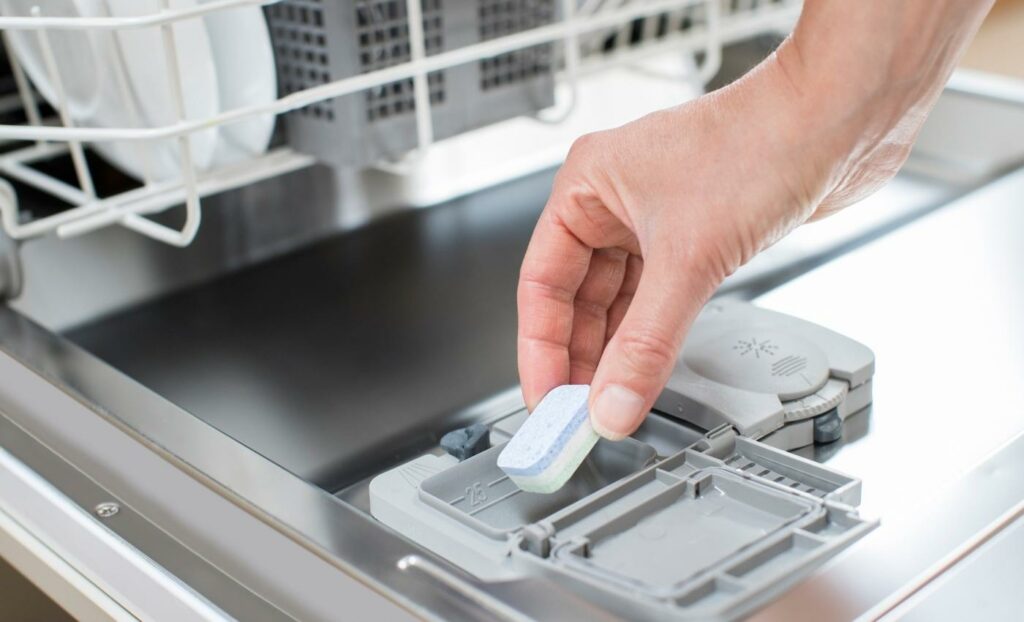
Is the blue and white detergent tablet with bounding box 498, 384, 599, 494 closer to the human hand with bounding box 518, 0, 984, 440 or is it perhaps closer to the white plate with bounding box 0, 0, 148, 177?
the human hand with bounding box 518, 0, 984, 440

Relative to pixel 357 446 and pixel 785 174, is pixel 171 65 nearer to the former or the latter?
pixel 357 446

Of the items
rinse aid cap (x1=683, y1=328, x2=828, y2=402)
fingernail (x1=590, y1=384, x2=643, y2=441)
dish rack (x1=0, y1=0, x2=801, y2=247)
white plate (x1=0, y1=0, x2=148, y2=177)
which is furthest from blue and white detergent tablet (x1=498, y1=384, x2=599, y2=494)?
white plate (x1=0, y1=0, x2=148, y2=177)

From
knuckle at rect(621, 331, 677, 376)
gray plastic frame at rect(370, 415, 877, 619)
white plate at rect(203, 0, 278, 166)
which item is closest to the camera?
gray plastic frame at rect(370, 415, 877, 619)

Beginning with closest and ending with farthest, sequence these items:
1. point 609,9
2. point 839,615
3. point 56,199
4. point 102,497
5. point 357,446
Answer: point 839,615 < point 102,497 < point 357,446 < point 56,199 < point 609,9

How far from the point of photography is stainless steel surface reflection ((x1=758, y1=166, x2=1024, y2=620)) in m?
0.53

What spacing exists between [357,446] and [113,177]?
1.48 feet

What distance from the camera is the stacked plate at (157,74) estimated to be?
785 millimetres

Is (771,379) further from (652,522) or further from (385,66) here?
(385,66)

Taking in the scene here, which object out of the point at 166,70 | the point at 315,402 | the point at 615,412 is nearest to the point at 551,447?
the point at 615,412

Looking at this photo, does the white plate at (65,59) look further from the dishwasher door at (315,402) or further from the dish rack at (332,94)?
the dishwasher door at (315,402)

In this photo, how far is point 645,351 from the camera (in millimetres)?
582

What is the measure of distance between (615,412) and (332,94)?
12.7 inches

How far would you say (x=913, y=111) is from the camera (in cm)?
62

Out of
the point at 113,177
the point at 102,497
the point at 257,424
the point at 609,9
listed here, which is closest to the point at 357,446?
the point at 257,424
